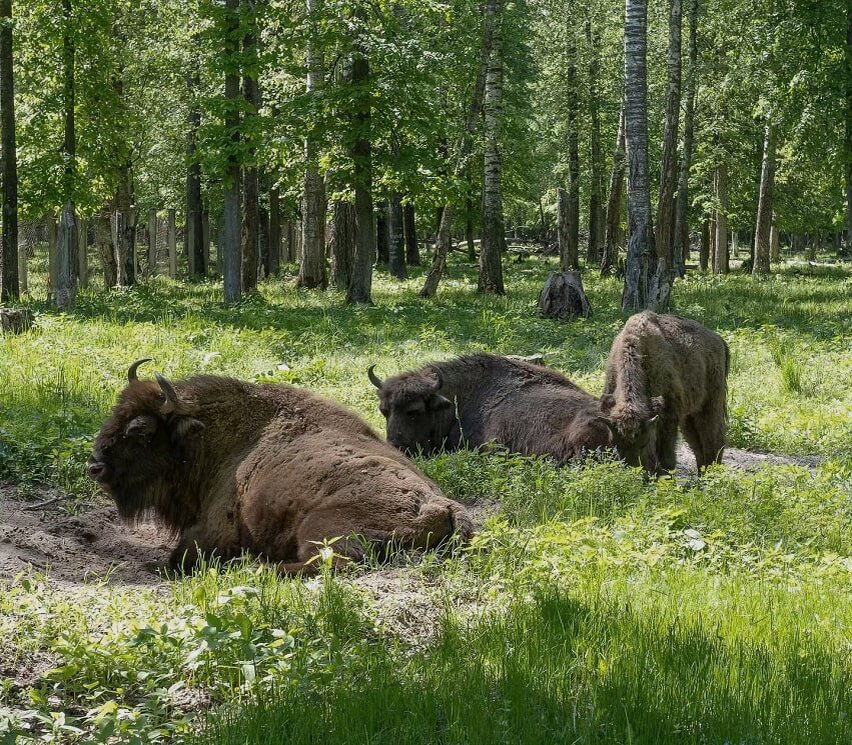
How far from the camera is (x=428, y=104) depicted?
2211 centimetres

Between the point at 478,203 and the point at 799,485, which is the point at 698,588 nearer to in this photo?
the point at 799,485

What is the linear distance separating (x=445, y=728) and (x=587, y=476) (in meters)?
3.93

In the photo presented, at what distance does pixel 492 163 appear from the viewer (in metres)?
24.6

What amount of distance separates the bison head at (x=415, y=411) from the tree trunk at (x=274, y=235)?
2613 centimetres

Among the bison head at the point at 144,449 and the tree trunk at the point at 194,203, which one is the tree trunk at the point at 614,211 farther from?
the bison head at the point at 144,449

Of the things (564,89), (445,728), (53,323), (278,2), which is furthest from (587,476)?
(564,89)

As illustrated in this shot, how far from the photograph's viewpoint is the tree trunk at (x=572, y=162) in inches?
1464

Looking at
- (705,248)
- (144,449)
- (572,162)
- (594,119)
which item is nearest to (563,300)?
(144,449)

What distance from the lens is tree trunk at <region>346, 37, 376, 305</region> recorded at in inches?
819

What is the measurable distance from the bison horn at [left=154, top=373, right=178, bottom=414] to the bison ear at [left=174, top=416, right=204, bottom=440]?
0.11m

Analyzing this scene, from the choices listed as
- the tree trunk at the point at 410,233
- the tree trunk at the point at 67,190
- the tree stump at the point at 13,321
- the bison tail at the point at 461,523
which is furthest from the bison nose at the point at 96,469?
the tree trunk at the point at 410,233

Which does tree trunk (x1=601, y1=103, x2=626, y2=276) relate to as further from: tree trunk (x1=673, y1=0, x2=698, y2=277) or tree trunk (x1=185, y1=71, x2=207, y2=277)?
tree trunk (x1=185, y1=71, x2=207, y2=277)

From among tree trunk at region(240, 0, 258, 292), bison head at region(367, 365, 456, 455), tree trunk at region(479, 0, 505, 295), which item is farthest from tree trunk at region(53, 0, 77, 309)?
bison head at region(367, 365, 456, 455)

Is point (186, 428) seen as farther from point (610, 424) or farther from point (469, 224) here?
point (469, 224)
